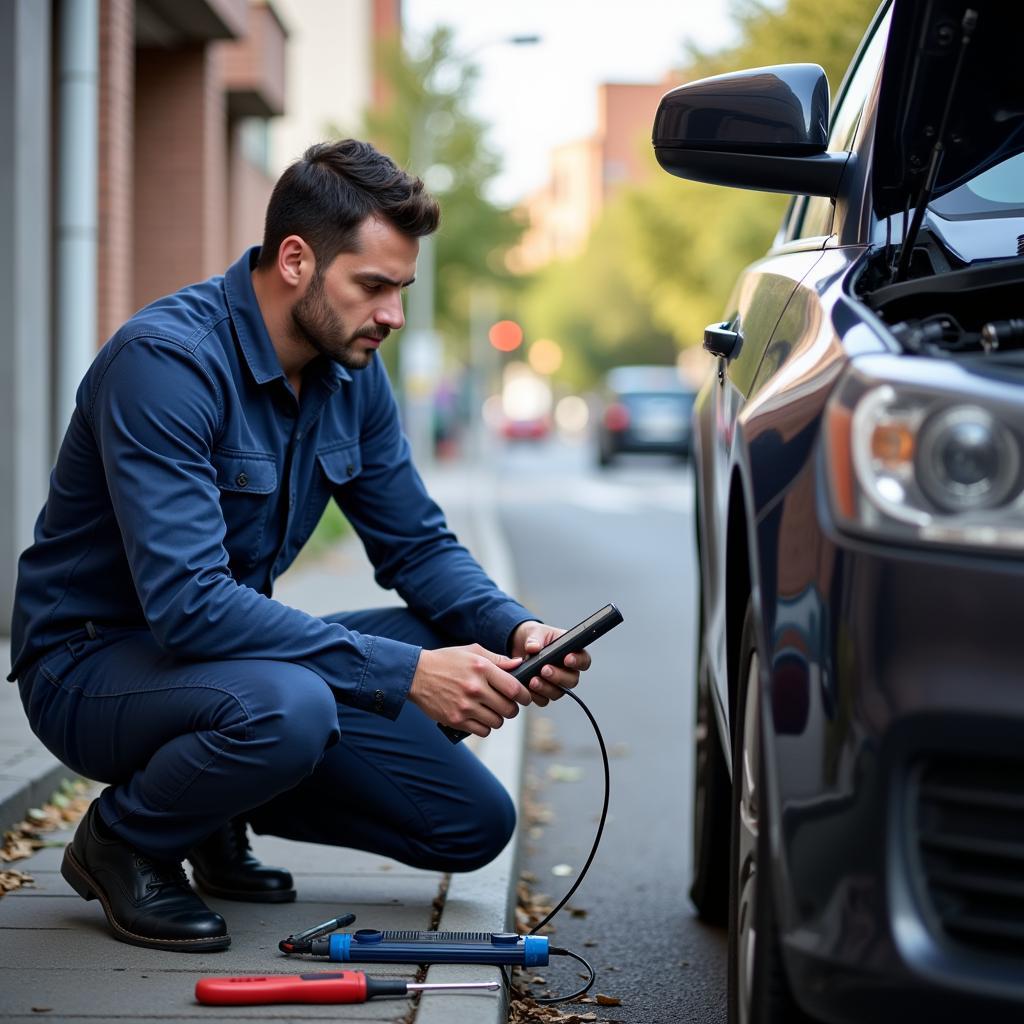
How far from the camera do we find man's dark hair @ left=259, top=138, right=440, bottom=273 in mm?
3391

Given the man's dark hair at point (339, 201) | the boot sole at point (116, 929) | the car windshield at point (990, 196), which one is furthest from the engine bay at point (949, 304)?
the boot sole at point (116, 929)

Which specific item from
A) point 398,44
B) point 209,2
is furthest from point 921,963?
point 398,44

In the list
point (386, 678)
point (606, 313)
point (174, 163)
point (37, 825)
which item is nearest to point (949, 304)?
point (386, 678)

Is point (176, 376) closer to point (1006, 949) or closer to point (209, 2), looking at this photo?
point (1006, 949)

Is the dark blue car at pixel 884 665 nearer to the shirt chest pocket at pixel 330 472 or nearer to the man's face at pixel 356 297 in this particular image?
the man's face at pixel 356 297

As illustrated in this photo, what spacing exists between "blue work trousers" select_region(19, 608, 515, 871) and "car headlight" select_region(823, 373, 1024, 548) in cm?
146

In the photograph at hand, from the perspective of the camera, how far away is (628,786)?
604 centimetres

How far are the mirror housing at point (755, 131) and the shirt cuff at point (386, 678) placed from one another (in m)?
1.01

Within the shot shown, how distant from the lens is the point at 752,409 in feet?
8.03

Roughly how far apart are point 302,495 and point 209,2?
925 cm

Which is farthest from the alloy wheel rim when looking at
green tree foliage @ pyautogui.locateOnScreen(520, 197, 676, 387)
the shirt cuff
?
green tree foliage @ pyautogui.locateOnScreen(520, 197, 676, 387)

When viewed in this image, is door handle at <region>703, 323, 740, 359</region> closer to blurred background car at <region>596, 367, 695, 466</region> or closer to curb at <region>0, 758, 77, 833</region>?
curb at <region>0, 758, 77, 833</region>

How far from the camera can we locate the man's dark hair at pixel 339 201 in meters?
3.39

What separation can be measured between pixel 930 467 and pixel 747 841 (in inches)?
32.2
